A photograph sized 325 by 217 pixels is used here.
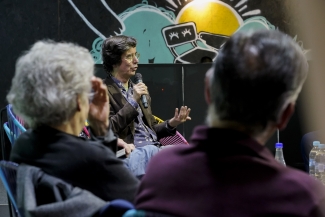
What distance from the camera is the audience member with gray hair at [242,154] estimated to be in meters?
0.82

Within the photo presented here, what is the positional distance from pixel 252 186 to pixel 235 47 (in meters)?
0.28

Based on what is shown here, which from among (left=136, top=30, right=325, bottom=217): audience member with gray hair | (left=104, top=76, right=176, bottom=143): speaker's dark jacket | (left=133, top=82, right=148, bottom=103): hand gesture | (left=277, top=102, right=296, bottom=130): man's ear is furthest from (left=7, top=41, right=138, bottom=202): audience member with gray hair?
(left=133, top=82, right=148, bottom=103): hand gesture

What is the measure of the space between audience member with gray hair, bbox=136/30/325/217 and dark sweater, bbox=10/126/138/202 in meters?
0.24

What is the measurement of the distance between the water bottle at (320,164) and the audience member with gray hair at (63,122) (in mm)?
1434

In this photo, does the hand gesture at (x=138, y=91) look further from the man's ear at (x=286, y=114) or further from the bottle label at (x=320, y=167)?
the man's ear at (x=286, y=114)

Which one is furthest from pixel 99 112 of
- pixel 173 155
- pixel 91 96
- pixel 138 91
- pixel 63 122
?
pixel 138 91

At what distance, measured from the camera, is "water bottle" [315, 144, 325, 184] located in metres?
2.34

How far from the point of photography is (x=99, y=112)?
1.37 m

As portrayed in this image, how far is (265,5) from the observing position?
5.29 meters

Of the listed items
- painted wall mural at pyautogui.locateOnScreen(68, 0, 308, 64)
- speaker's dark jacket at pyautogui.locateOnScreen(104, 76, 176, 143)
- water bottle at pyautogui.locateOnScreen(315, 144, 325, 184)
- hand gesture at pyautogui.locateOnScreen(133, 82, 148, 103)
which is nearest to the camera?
water bottle at pyautogui.locateOnScreen(315, 144, 325, 184)

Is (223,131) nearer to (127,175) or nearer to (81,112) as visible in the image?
(127,175)

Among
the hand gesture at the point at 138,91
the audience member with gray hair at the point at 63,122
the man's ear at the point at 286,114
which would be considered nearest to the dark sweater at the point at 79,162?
the audience member with gray hair at the point at 63,122

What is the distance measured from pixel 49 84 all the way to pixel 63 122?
113 millimetres

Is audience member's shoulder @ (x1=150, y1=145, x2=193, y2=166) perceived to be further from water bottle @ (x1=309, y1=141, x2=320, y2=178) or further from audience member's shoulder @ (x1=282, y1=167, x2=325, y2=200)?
water bottle @ (x1=309, y1=141, x2=320, y2=178)
